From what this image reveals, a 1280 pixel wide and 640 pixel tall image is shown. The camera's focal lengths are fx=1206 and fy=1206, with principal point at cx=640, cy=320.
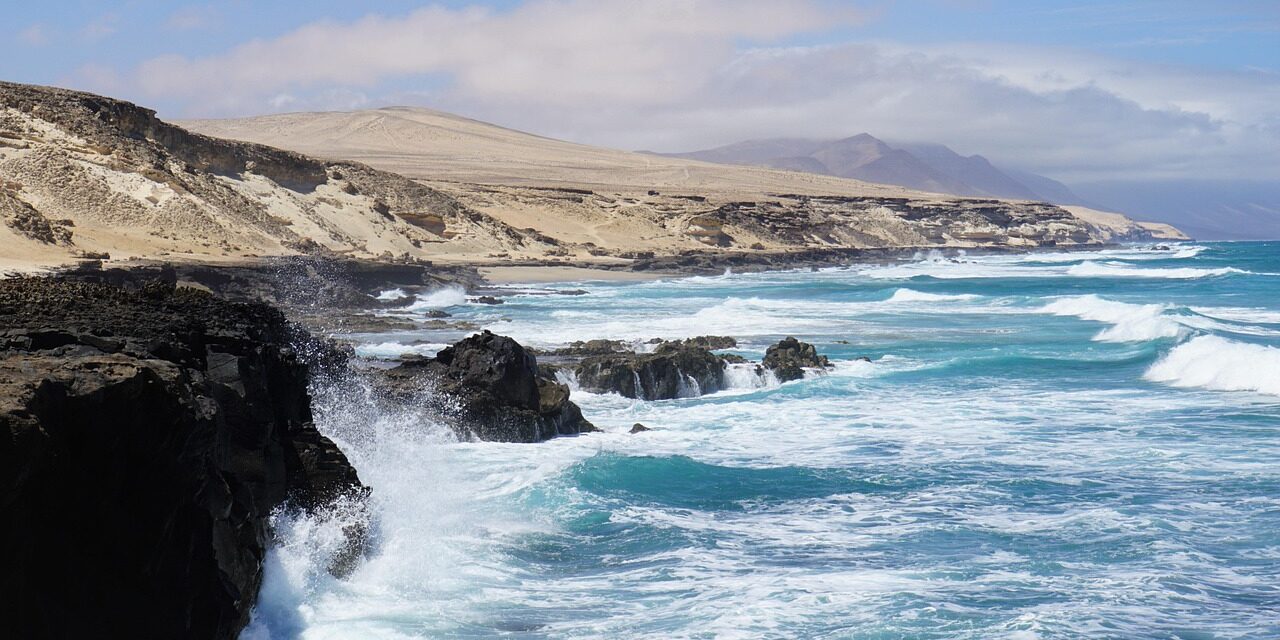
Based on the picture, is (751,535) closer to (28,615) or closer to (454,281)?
(28,615)

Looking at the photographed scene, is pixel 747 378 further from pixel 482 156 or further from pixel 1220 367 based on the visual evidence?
pixel 482 156

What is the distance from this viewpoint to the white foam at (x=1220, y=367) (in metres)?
21.4

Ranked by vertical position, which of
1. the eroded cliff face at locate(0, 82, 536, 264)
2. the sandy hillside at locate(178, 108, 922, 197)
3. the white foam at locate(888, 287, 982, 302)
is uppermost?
the sandy hillside at locate(178, 108, 922, 197)

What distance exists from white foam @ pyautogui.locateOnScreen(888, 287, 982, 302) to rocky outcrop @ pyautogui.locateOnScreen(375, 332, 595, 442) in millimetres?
31530

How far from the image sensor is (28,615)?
5543 mm

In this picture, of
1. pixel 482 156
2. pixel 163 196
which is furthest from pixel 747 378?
pixel 482 156

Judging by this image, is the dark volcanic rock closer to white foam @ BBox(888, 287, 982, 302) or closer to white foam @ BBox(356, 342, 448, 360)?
white foam @ BBox(356, 342, 448, 360)

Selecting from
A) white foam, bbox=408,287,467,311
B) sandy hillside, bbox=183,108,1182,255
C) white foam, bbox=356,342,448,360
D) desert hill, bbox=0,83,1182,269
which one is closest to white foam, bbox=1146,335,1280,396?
white foam, bbox=356,342,448,360

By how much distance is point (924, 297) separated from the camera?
154 feet

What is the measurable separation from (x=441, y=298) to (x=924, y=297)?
19.4m

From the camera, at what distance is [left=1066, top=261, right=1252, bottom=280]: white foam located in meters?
64.9

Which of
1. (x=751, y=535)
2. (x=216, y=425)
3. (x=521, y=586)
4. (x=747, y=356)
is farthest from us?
(x=747, y=356)

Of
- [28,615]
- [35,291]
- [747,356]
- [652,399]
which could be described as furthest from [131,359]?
[747,356]

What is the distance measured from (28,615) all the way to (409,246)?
48.7m
